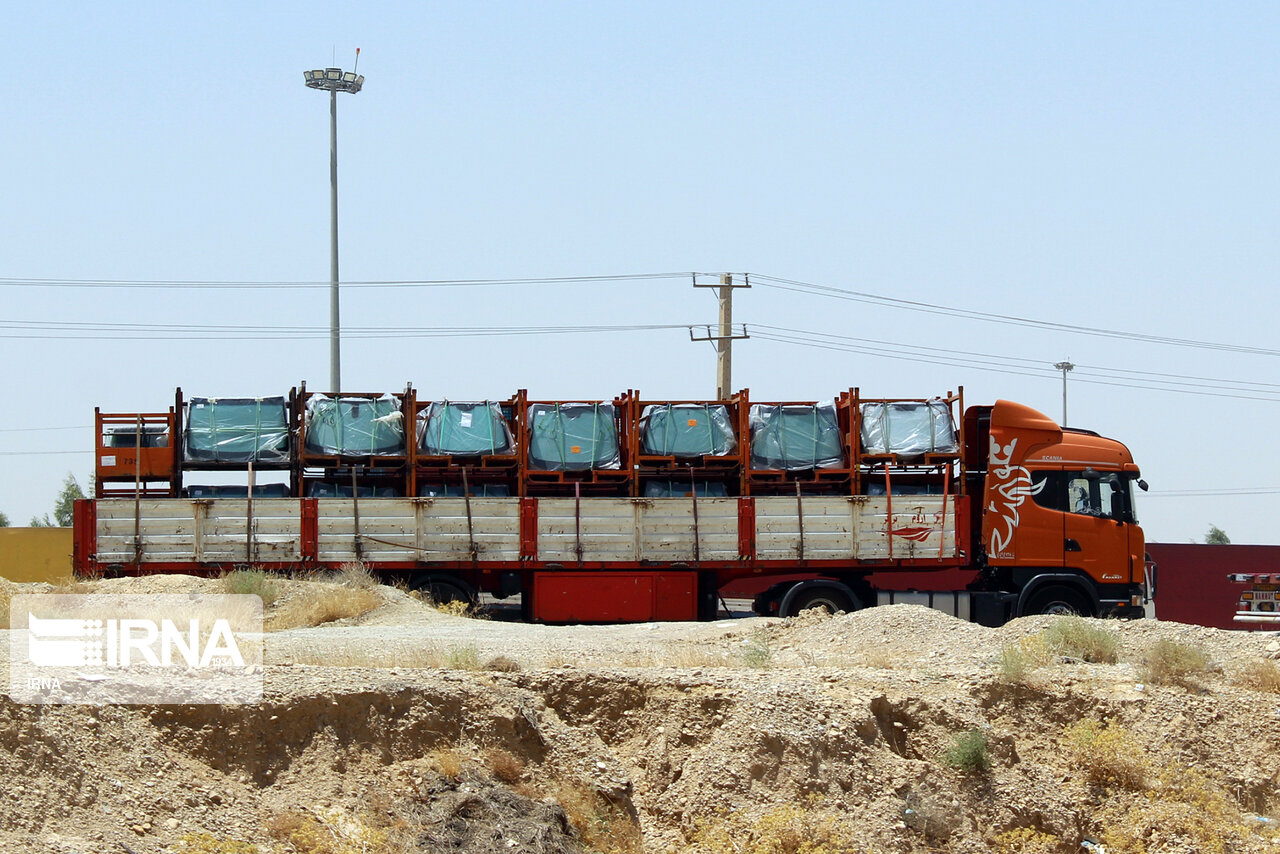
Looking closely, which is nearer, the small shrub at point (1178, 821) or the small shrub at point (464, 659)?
the small shrub at point (1178, 821)

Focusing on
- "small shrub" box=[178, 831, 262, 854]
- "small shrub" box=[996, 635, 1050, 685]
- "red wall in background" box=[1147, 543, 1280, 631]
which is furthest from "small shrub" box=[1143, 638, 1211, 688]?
"red wall in background" box=[1147, 543, 1280, 631]

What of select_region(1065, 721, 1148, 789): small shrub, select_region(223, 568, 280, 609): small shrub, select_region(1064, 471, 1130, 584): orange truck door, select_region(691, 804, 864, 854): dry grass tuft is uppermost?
select_region(1064, 471, 1130, 584): orange truck door

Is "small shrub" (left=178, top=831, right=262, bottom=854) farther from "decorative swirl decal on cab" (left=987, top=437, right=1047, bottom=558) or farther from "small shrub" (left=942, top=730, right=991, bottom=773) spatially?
"decorative swirl decal on cab" (left=987, top=437, right=1047, bottom=558)

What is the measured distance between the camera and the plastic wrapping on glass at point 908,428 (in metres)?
21.2

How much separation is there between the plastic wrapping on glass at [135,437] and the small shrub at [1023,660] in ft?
42.9

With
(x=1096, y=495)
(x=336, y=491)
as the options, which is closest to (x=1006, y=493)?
(x=1096, y=495)

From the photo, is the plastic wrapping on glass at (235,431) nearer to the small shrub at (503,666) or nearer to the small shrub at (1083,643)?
the small shrub at (503,666)

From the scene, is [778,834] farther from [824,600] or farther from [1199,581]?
[1199,581]

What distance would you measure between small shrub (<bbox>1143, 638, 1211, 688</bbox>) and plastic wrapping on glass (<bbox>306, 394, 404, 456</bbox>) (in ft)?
38.2

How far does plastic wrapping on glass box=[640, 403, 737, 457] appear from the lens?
21250 millimetres

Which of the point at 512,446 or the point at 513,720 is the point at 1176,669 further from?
the point at 512,446

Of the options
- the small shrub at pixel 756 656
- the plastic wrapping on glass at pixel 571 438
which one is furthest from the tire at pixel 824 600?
the small shrub at pixel 756 656

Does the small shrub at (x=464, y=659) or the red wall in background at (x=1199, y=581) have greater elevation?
the small shrub at (x=464, y=659)

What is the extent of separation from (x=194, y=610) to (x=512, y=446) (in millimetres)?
6032
